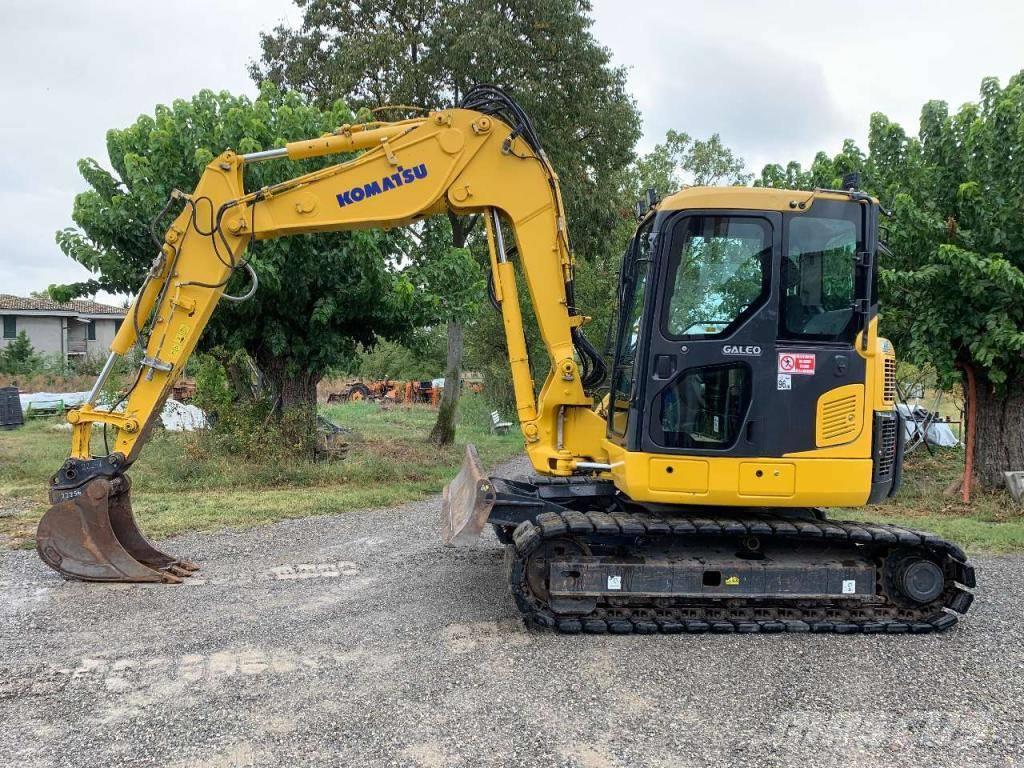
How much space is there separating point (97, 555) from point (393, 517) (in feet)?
12.2

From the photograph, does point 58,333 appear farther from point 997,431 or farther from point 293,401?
point 997,431

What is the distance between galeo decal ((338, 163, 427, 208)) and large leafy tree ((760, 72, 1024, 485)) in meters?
6.74

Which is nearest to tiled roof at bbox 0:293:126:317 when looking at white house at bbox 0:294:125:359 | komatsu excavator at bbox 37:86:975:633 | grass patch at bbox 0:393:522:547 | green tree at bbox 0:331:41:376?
white house at bbox 0:294:125:359

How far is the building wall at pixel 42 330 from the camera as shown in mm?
39406

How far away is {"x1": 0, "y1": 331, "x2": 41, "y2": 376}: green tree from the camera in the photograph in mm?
31766

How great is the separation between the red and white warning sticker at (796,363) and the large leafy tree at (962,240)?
5335 millimetres

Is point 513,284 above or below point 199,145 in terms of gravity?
below

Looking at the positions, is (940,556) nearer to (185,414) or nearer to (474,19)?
(474,19)

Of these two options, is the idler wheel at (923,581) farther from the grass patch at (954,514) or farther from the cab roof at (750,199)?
the grass patch at (954,514)

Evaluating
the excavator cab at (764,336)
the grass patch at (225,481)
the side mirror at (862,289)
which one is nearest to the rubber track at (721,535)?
the excavator cab at (764,336)

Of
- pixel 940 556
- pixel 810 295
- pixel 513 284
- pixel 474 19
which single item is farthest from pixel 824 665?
pixel 474 19

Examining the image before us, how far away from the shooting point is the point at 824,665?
4.62m

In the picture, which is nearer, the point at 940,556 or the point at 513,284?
the point at 940,556

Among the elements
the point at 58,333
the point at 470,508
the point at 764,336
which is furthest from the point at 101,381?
the point at 58,333
